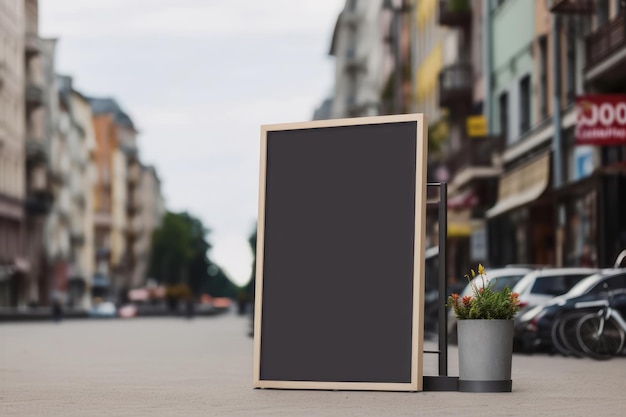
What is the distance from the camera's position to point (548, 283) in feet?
87.8

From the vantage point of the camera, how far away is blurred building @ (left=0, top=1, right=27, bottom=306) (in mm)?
84750

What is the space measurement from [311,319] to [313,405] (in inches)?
68.1

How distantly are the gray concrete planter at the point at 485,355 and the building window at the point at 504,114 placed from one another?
31426mm

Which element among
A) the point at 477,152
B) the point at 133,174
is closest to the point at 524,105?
the point at 477,152

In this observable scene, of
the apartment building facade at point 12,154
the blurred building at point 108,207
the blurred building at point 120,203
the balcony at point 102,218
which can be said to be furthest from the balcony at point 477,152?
the balcony at point 102,218

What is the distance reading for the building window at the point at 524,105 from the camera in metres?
42.8

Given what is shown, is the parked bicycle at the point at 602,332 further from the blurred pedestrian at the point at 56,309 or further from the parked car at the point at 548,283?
the blurred pedestrian at the point at 56,309

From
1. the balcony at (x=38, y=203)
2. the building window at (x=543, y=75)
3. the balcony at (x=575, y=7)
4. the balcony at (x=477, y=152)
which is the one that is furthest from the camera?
the balcony at (x=38, y=203)

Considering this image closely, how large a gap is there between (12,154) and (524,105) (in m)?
50.2

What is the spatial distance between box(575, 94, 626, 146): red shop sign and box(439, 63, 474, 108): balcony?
829 inches

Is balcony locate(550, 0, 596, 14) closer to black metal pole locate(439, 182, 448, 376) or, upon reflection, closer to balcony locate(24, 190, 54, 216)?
black metal pole locate(439, 182, 448, 376)

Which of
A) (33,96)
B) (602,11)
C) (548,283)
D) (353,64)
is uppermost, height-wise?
(353,64)

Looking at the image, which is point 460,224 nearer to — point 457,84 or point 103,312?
point 457,84

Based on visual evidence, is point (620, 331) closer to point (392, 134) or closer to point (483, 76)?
point (392, 134)
